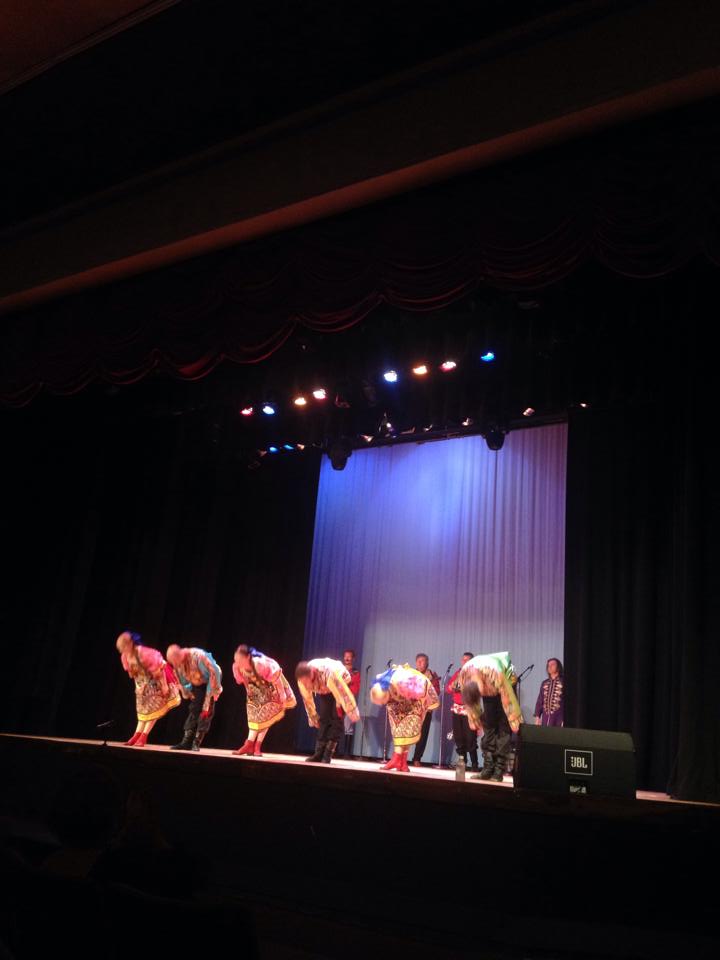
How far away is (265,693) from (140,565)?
10.9 ft

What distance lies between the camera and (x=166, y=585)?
9320 mm

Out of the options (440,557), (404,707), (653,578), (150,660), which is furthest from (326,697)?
(440,557)

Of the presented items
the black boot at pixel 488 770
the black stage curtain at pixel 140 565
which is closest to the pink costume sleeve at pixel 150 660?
the black stage curtain at pixel 140 565

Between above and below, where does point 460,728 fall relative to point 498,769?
above

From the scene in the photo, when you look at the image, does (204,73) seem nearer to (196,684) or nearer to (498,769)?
(196,684)

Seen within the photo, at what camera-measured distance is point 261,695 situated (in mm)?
6848

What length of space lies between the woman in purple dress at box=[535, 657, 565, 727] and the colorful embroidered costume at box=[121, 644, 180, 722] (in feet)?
11.3

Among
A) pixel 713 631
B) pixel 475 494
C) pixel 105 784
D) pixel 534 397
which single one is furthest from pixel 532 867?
pixel 475 494

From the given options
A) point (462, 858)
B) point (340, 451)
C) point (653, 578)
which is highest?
point (340, 451)

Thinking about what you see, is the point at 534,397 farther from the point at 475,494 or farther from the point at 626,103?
the point at 626,103

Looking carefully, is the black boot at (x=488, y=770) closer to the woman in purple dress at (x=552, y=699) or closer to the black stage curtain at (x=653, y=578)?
the black stage curtain at (x=653, y=578)

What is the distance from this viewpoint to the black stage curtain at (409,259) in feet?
12.4

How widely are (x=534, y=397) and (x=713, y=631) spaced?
239 cm

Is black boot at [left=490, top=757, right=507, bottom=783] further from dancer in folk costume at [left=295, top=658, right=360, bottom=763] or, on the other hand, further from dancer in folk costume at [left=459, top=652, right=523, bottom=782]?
dancer in folk costume at [left=295, top=658, right=360, bottom=763]
